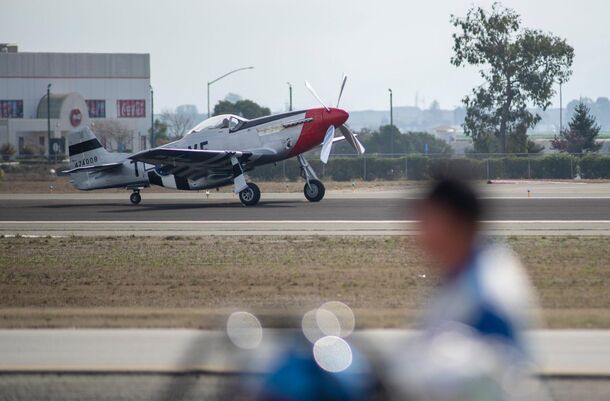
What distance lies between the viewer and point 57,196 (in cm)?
4531

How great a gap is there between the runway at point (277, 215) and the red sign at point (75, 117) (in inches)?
2312

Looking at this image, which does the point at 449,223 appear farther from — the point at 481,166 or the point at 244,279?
the point at 481,166

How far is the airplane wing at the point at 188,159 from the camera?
34.6 m

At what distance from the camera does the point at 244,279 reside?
57.9 ft

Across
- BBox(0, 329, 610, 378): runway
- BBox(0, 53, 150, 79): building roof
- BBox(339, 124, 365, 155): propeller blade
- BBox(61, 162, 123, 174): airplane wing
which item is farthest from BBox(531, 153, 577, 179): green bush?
BBox(0, 53, 150, 79): building roof

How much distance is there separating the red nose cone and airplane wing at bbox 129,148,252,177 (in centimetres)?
293

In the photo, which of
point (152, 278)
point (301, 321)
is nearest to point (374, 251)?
point (152, 278)

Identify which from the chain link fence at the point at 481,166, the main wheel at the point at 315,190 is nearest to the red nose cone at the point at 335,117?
the main wheel at the point at 315,190

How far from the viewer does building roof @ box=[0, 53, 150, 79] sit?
108 meters

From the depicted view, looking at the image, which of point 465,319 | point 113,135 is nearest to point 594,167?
point 113,135

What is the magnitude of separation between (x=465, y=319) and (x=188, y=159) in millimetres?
28466

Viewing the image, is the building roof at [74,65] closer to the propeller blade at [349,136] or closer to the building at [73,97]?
the building at [73,97]

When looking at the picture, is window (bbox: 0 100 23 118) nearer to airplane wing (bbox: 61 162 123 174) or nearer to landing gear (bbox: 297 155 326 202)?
airplane wing (bbox: 61 162 123 174)

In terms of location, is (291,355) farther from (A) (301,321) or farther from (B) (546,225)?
(B) (546,225)
